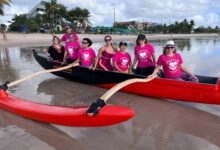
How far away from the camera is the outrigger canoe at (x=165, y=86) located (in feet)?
14.6

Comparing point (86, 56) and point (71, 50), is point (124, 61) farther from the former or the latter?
point (71, 50)

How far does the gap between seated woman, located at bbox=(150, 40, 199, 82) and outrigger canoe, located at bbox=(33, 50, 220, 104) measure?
0.22m

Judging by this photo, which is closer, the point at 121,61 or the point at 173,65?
the point at 173,65

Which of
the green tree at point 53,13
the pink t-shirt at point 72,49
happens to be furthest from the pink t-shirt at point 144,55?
the green tree at point 53,13

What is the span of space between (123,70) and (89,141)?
2730 mm

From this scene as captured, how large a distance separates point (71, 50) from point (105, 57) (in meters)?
1.40

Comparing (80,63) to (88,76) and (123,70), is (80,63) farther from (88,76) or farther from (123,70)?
(123,70)

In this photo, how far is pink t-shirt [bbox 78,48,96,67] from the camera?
6.59 meters

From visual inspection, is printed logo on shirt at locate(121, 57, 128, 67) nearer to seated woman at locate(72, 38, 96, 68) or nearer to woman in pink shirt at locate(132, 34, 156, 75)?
woman in pink shirt at locate(132, 34, 156, 75)

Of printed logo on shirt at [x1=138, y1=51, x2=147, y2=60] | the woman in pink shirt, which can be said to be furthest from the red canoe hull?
printed logo on shirt at [x1=138, y1=51, x2=147, y2=60]

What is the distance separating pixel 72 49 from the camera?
7215mm

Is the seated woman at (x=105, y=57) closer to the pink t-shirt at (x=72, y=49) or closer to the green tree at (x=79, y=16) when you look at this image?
the pink t-shirt at (x=72, y=49)

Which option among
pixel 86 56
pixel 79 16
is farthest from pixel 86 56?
pixel 79 16

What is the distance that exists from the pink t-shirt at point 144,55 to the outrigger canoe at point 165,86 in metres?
0.57
